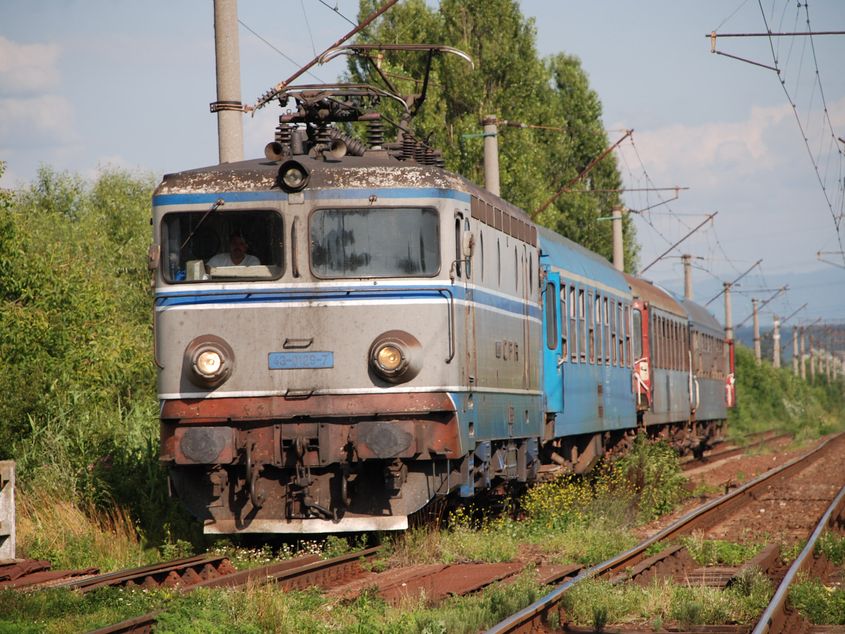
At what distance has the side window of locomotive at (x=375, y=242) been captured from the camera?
11.7 meters

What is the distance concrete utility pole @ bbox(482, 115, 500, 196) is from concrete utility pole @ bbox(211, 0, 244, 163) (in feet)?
22.0

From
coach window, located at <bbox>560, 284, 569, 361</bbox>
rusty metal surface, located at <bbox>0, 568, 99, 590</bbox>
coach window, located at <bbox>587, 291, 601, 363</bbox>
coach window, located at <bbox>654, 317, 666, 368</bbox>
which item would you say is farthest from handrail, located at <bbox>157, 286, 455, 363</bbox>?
coach window, located at <bbox>654, 317, 666, 368</bbox>

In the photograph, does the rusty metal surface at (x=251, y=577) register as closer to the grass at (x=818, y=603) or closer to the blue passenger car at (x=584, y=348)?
the grass at (x=818, y=603)

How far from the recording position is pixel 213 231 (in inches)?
464

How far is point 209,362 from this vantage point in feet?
37.7

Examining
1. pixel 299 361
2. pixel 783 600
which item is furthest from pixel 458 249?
pixel 783 600

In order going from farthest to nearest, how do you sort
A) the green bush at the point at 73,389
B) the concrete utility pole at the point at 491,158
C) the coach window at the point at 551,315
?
the concrete utility pole at the point at 491,158
the coach window at the point at 551,315
the green bush at the point at 73,389

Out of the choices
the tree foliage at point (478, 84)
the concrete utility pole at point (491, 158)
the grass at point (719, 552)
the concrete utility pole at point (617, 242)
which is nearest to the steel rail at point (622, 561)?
the grass at point (719, 552)

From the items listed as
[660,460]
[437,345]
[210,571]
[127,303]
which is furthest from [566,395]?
[127,303]

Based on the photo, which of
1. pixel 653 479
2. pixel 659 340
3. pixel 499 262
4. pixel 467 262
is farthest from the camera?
pixel 659 340

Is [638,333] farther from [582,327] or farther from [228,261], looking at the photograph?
[228,261]

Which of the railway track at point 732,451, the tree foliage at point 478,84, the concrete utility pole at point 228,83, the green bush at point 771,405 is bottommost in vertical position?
the railway track at point 732,451

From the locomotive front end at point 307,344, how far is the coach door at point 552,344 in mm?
4543

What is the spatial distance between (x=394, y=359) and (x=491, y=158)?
10.7m
